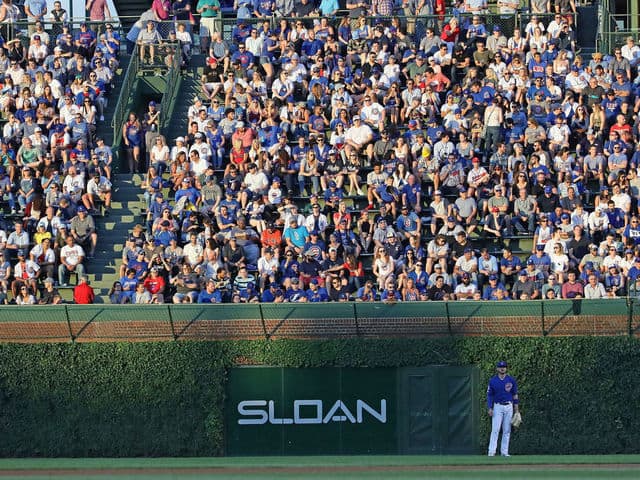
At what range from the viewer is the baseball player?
22.9 meters

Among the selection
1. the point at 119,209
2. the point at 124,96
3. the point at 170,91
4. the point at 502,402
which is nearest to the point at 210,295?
the point at 119,209

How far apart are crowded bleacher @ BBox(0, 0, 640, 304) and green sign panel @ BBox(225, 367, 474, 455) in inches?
64.7

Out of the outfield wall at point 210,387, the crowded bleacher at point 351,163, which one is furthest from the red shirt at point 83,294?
the outfield wall at point 210,387

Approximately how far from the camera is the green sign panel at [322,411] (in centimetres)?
2488

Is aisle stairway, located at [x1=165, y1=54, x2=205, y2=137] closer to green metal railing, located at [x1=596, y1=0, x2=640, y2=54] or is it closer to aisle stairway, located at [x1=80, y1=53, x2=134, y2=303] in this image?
aisle stairway, located at [x1=80, y1=53, x2=134, y2=303]

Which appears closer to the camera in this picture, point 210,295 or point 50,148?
point 210,295

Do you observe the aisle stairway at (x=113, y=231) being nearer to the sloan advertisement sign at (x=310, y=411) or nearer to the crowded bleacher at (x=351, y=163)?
the crowded bleacher at (x=351, y=163)

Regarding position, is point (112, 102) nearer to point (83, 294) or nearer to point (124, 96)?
point (124, 96)

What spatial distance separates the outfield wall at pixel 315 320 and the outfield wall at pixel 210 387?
0.18 meters

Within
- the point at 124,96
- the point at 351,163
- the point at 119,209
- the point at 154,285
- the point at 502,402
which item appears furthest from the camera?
the point at 124,96

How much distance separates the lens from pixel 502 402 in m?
22.9

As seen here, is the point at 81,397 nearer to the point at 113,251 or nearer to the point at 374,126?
the point at 113,251

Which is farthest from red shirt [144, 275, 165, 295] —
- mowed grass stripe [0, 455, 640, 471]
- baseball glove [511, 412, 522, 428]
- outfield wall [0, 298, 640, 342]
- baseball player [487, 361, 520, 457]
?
baseball glove [511, 412, 522, 428]

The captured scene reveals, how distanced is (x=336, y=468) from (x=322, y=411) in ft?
11.1
